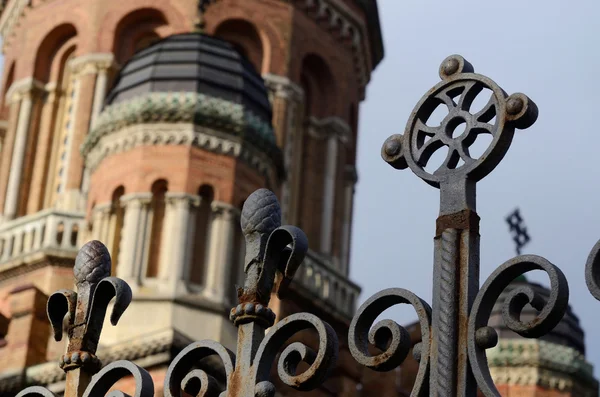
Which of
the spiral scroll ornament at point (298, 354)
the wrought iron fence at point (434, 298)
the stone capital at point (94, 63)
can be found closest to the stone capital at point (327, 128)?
the stone capital at point (94, 63)

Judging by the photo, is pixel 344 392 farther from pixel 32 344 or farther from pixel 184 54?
pixel 184 54

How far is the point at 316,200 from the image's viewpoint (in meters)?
24.9

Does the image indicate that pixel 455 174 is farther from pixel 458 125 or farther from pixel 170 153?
pixel 170 153

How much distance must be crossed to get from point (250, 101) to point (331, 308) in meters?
2.97

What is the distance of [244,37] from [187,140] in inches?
296

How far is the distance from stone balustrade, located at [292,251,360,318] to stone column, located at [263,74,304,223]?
11.0ft

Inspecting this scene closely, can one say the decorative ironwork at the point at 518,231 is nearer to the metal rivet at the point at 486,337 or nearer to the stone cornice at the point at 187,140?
Result: the stone cornice at the point at 187,140

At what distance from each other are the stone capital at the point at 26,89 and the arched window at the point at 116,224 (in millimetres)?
7269

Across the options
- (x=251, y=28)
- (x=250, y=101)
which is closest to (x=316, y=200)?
(x=251, y=28)

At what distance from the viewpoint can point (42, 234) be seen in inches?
836

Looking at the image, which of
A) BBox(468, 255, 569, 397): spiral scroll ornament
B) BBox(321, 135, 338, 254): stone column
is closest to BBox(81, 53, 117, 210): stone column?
BBox(321, 135, 338, 254): stone column

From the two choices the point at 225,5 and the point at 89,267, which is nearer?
the point at 89,267

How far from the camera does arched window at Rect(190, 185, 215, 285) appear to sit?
17328 millimetres

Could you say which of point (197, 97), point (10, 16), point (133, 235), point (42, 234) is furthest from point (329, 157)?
A: point (133, 235)
